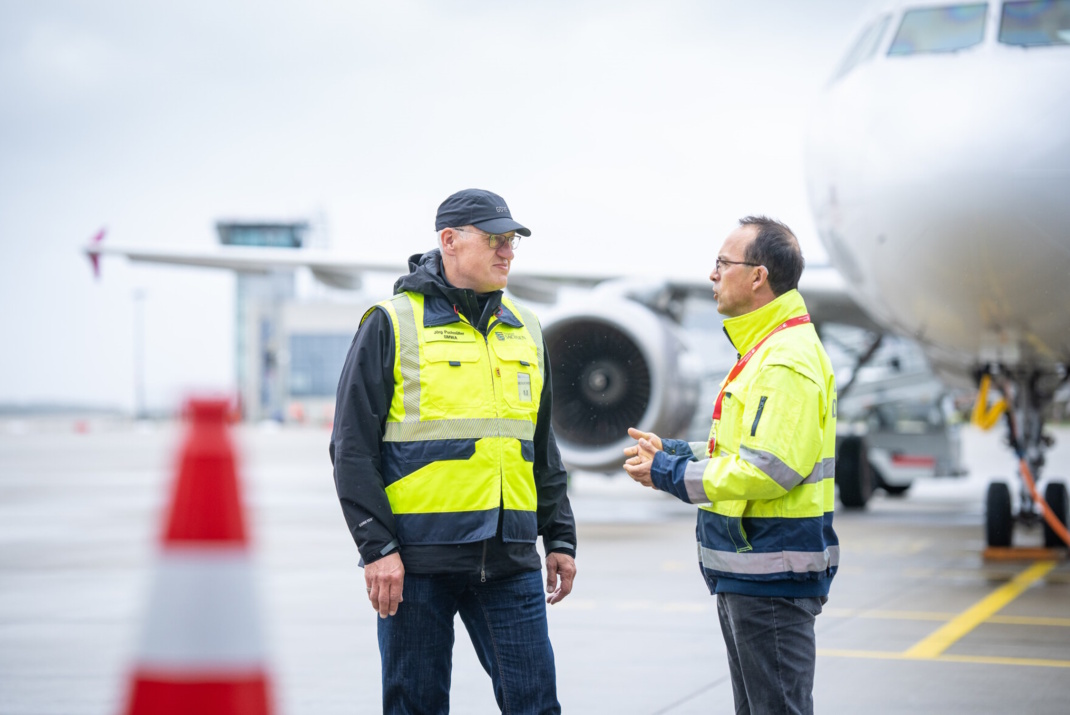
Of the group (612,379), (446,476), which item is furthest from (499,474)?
(612,379)

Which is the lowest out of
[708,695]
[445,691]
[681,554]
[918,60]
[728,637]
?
[681,554]

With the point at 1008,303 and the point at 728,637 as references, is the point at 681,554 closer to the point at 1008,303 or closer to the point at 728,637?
the point at 1008,303

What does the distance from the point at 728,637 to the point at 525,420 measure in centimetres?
70

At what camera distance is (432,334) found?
2938 millimetres

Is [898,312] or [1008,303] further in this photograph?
[898,312]

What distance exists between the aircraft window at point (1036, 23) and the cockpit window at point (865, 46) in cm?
75

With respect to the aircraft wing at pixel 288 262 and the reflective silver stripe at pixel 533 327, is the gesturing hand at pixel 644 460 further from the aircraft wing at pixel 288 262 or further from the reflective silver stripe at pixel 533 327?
the aircraft wing at pixel 288 262

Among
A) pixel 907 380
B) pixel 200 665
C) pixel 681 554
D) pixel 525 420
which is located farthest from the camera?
pixel 907 380

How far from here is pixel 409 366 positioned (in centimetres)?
291

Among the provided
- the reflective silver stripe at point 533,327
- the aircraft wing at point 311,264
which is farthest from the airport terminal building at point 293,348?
the reflective silver stripe at point 533,327

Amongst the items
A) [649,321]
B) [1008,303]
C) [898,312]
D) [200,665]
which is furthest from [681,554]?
[200,665]

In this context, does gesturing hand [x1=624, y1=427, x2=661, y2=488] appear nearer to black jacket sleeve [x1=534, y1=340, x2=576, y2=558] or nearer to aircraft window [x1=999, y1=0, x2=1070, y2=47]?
black jacket sleeve [x1=534, y1=340, x2=576, y2=558]

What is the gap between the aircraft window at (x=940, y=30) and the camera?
6609mm

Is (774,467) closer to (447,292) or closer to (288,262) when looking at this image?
(447,292)
